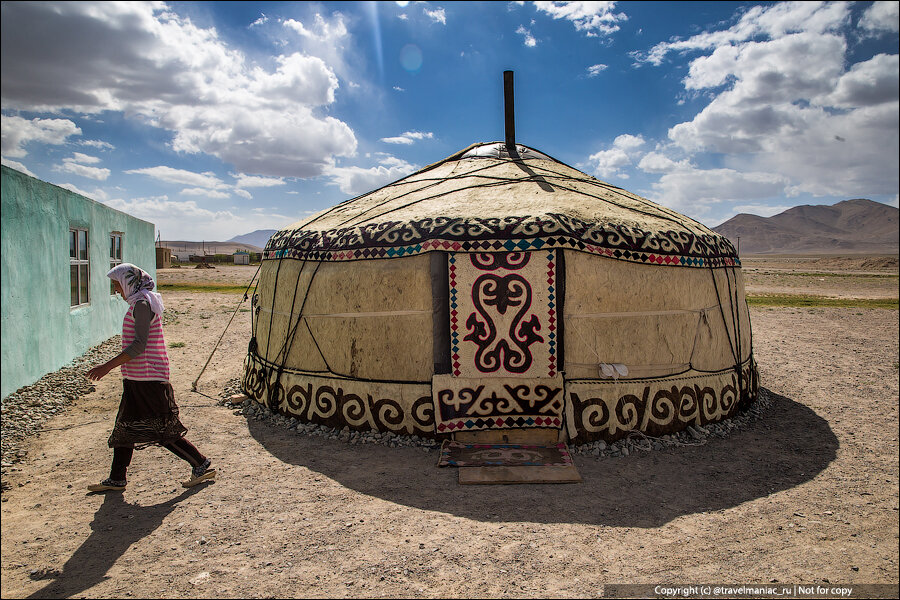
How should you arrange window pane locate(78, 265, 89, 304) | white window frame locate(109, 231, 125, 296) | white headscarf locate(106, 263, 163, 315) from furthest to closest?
white window frame locate(109, 231, 125, 296), window pane locate(78, 265, 89, 304), white headscarf locate(106, 263, 163, 315)

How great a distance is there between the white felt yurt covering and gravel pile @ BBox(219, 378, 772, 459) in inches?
3.0

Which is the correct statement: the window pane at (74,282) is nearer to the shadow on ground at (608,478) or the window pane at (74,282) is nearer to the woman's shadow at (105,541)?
the shadow on ground at (608,478)

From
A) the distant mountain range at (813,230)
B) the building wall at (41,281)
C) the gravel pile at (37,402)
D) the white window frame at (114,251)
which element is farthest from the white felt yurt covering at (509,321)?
the distant mountain range at (813,230)

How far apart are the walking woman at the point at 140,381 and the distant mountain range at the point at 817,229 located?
132499 mm

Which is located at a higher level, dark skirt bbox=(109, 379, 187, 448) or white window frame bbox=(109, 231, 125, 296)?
white window frame bbox=(109, 231, 125, 296)

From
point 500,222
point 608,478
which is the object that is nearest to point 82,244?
point 500,222

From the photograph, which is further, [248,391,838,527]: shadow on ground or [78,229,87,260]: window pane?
[78,229,87,260]: window pane

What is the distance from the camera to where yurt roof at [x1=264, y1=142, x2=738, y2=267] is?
4.05m

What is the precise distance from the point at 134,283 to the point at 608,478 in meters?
3.48

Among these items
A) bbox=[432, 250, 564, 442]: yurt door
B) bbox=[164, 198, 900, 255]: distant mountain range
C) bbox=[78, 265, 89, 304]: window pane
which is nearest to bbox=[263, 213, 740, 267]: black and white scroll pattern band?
bbox=[432, 250, 564, 442]: yurt door

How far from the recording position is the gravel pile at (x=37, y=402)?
4004 millimetres

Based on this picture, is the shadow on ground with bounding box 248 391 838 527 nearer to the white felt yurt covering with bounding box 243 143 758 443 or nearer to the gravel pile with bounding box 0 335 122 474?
the white felt yurt covering with bounding box 243 143 758 443

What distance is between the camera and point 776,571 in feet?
8.24

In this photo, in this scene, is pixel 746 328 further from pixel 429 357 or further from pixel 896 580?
pixel 429 357
